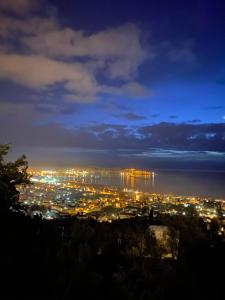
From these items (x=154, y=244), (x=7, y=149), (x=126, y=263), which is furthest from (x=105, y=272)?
(x=7, y=149)

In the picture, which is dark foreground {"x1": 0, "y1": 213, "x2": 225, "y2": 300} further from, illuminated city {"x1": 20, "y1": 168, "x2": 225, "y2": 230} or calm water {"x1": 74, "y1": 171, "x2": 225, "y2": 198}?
calm water {"x1": 74, "y1": 171, "x2": 225, "y2": 198}

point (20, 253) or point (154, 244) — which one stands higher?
point (20, 253)

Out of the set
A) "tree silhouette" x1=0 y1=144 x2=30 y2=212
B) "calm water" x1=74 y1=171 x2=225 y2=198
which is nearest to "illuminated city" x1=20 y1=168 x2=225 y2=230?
"tree silhouette" x1=0 y1=144 x2=30 y2=212

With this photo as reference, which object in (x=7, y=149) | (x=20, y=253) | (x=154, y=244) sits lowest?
(x=154, y=244)

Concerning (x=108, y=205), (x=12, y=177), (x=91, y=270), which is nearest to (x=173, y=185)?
(x=108, y=205)

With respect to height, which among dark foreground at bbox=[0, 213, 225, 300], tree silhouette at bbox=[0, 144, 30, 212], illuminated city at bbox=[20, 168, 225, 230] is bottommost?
illuminated city at bbox=[20, 168, 225, 230]

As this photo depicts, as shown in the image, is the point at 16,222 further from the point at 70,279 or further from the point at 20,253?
the point at 70,279

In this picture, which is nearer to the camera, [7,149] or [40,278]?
[40,278]

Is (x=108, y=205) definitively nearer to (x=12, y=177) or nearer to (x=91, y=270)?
(x=12, y=177)
